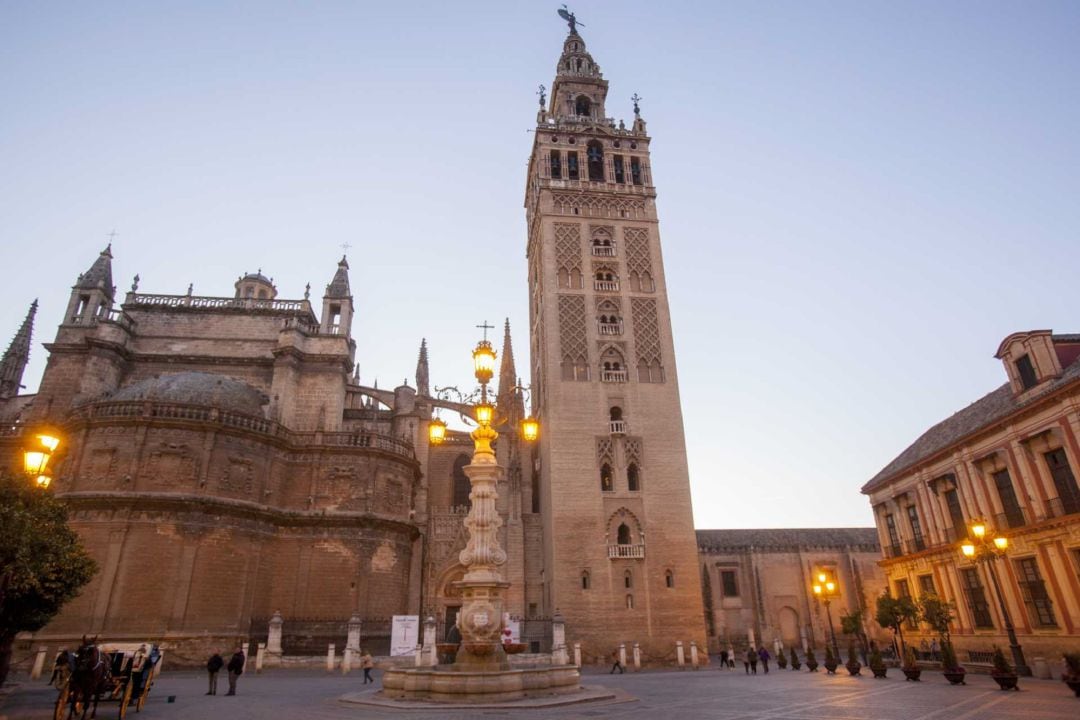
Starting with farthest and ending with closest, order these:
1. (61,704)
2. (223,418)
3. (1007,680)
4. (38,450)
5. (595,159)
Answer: (595,159)
(223,418)
(1007,680)
(38,450)
(61,704)

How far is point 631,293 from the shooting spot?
36469 millimetres

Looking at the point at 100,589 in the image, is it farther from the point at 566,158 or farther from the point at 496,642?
the point at 566,158

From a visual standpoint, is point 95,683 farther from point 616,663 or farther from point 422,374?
point 422,374

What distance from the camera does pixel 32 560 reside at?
12.9 m

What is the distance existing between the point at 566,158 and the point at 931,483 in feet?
89.5

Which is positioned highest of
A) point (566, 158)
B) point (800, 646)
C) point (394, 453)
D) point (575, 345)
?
point (566, 158)

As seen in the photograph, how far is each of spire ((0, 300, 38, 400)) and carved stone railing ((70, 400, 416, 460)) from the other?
49.6ft

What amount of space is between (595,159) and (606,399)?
683 inches

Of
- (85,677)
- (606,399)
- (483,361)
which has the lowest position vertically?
(85,677)

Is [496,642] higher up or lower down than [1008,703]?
higher up

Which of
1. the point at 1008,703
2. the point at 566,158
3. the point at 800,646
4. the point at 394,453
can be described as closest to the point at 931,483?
the point at 1008,703

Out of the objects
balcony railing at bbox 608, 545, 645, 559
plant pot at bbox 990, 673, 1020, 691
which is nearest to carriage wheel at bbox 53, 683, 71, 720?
plant pot at bbox 990, 673, 1020, 691

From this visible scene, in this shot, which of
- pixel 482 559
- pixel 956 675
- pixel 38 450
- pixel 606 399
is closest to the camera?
pixel 38 450

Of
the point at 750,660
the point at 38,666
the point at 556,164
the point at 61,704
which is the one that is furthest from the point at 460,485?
the point at 61,704
